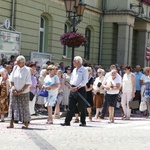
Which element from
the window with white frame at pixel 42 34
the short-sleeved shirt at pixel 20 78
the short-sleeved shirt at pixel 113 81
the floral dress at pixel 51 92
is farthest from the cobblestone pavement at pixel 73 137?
the window with white frame at pixel 42 34

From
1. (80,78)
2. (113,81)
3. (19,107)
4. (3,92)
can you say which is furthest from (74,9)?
(19,107)

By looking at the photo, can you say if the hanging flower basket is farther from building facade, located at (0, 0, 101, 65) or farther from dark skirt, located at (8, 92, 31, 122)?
dark skirt, located at (8, 92, 31, 122)

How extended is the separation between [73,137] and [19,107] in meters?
2.15

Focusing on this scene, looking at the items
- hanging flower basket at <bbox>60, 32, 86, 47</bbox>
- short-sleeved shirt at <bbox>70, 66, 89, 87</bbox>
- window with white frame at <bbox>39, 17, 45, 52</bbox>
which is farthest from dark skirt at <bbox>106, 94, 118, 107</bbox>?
window with white frame at <bbox>39, 17, 45, 52</bbox>

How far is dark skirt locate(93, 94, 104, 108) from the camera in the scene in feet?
62.1

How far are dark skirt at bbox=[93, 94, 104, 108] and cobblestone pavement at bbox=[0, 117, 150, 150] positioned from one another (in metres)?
2.88

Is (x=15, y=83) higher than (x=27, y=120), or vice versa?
(x=15, y=83)

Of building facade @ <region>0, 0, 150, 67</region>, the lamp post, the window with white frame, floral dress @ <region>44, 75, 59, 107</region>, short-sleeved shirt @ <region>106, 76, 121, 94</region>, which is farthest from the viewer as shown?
the window with white frame

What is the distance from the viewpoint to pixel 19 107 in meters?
14.1

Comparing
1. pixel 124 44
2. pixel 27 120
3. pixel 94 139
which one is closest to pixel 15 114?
pixel 27 120

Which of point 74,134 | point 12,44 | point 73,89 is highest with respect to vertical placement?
point 12,44

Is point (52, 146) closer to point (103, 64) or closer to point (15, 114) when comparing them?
point (15, 114)

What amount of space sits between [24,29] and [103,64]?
10.4m

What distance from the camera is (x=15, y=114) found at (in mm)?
14078
